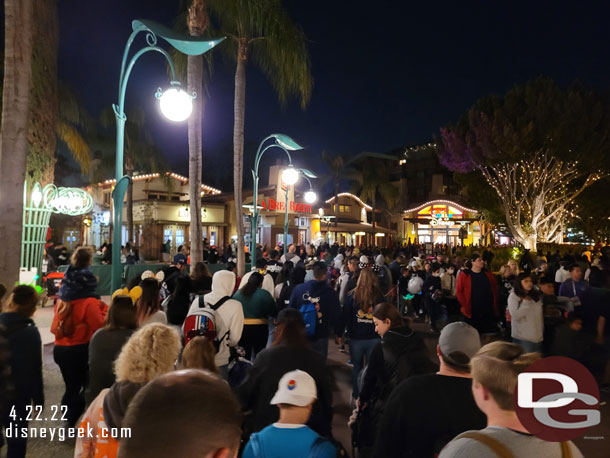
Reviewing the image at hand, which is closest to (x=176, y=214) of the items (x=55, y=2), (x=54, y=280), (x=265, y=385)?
(x=54, y=280)

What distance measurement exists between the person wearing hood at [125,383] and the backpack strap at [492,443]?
179 cm

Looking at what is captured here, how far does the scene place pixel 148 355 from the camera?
255 centimetres

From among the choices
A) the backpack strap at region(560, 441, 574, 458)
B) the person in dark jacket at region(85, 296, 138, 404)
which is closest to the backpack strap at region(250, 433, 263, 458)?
the backpack strap at region(560, 441, 574, 458)

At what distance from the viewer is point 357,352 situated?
5.54 meters

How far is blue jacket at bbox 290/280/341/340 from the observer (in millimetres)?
5852

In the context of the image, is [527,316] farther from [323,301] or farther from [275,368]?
[275,368]

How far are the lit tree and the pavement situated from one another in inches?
823

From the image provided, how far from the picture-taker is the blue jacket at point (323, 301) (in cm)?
585

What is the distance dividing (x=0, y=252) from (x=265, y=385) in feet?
22.0

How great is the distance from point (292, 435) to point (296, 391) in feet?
0.73

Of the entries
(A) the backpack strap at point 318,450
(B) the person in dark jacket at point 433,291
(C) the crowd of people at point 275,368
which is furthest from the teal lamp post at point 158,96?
(B) the person in dark jacket at point 433,291

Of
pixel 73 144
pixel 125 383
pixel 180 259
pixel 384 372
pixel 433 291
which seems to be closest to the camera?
pixel 125 383

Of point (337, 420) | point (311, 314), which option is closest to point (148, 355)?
point (311, 314)

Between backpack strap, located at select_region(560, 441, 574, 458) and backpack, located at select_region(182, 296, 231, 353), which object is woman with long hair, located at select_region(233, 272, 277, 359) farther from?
backpack strap, located at select_region(560, 441, 574, 458)
